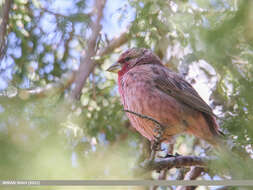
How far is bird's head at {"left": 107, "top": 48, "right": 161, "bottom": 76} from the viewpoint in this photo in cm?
384

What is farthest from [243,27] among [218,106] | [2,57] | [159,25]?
[2,57]

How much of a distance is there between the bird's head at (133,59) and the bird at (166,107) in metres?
0.43

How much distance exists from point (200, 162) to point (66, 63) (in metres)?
2.34

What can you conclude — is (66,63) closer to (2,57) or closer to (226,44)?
(2,57)

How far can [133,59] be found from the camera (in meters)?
3.88

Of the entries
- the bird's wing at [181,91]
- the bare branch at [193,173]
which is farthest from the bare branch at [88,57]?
the bare branch at [193,173]

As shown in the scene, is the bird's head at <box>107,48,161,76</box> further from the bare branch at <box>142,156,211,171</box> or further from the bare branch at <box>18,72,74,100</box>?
the bare branch at <box>142,156,211,171</box>

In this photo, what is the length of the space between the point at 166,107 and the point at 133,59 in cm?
95

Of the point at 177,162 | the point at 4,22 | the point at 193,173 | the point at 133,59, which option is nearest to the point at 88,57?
the point at 133,59

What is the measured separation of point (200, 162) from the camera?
2727 millimetres

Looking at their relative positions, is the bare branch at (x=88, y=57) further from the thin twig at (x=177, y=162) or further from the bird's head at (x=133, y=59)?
the thin twig at (x=177, y=162)

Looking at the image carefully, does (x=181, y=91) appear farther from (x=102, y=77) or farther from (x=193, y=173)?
(x=102, y=77)

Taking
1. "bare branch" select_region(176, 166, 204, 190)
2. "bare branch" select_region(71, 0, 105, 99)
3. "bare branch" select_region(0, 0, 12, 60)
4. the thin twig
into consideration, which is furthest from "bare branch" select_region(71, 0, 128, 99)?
"bare branch" select_region(176, 166, 204, 190)

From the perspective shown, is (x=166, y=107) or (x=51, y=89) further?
(x=51, y=89)
